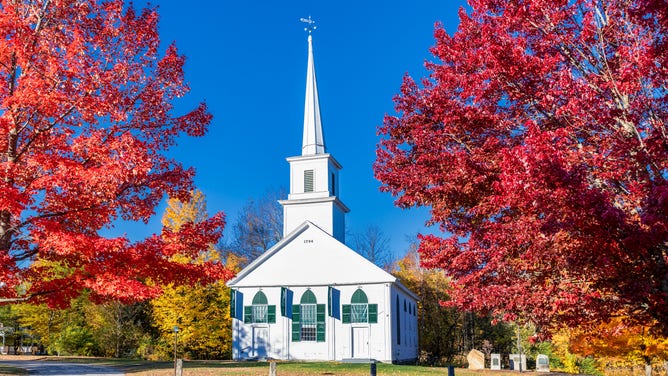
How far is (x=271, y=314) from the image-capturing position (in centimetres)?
3216

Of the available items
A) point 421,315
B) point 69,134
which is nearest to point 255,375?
point 69,134

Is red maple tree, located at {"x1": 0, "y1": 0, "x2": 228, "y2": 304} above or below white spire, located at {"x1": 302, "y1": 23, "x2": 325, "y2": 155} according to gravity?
below

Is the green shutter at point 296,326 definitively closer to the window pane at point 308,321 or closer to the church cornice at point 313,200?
the window pane at point 308,321

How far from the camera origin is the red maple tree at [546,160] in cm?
666

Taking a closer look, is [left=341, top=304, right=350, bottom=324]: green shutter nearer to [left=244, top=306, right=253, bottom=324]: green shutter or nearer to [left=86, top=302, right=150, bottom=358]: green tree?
[left=244, top=306, right=253, bottom=324]: green shutter

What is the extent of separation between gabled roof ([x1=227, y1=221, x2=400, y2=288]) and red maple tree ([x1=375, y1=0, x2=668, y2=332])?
66.7ft

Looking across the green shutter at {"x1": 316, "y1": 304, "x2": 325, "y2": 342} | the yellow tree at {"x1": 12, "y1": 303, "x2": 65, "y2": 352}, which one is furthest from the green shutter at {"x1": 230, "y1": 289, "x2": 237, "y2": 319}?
the yellow tree at {"x1": 12, "y1": 303, "x2": 65, "y2": 352}

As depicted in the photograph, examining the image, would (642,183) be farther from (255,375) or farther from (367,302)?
(367,302)

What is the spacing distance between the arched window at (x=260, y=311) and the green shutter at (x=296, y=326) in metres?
1.11

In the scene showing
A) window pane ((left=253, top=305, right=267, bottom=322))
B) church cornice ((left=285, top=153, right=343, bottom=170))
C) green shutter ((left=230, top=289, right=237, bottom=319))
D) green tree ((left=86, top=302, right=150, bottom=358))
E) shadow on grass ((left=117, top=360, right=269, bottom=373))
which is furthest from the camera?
church cornice ((left=285, top=153, right=343, bottom=170))

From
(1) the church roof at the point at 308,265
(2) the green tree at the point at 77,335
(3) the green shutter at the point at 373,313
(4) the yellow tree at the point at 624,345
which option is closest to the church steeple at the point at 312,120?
(1) the church roof at the point at 308,265

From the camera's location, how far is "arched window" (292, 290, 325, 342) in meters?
31.2

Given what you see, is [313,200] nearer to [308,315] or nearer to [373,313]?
[308,315]

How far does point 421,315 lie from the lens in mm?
44719
